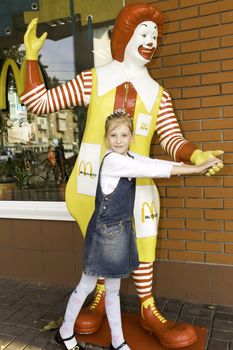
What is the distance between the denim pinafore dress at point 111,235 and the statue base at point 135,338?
666 mm

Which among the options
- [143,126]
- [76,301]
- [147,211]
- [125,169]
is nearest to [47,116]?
[143,126]

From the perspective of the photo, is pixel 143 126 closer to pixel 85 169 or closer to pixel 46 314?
pixel 85 169

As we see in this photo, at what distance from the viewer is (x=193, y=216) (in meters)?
3.40

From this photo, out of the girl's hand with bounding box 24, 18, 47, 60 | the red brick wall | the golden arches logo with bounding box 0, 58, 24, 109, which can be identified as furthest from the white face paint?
the golden arches logo with bounding box 0, 58, 24, 109

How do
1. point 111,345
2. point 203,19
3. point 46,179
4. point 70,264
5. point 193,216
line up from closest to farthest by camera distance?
point 111,345
point 203,19
point 193,216
point 70,264
point 46,179

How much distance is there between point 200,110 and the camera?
3.28 metres

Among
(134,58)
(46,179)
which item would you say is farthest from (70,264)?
(134,58)

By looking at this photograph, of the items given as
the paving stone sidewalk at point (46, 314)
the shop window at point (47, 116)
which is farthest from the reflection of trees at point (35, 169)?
the paving stone sidewalk at point (46, 314)

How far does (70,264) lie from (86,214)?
1290mm

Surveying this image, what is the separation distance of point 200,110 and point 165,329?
1756 mm

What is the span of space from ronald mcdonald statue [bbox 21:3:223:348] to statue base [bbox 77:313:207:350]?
0.21 ft

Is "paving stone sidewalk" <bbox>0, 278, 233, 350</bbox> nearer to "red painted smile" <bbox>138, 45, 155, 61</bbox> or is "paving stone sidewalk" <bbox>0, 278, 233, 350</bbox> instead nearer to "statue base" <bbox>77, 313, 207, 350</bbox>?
"statue base" <bbox>77, 313, 207, 350</bbox>

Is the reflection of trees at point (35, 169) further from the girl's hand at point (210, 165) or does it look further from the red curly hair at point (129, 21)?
the girl's hand at point (210, 165)

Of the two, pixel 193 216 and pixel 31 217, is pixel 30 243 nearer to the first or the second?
pixel 31 217
